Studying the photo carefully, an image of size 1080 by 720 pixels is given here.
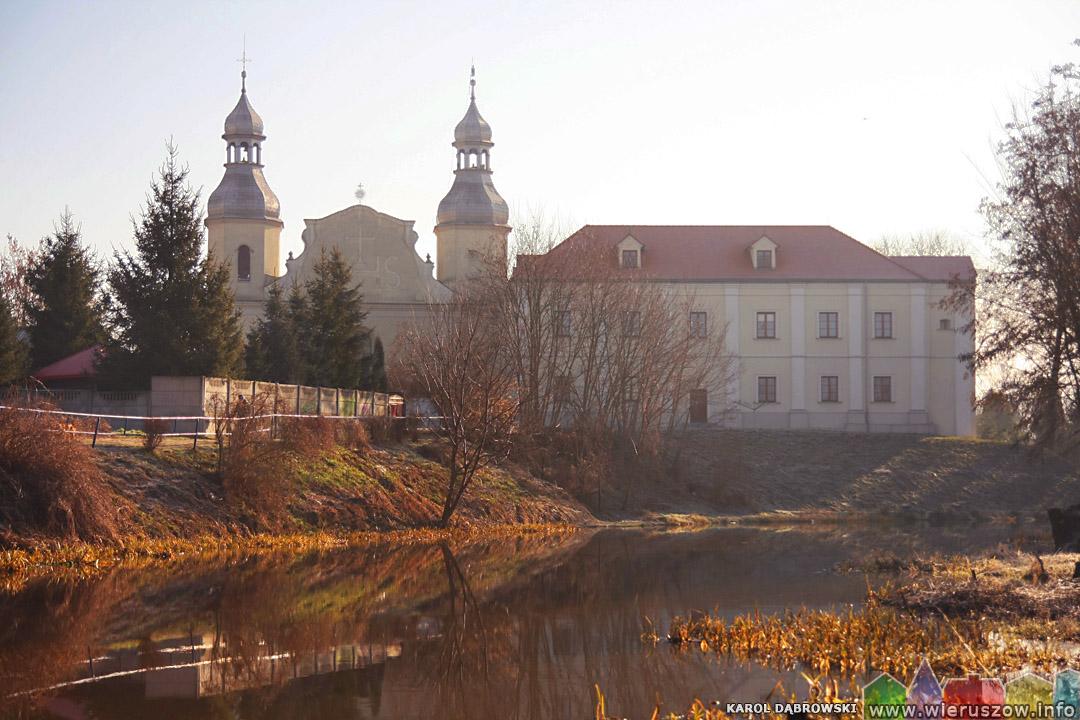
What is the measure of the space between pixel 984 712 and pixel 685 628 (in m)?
5.19

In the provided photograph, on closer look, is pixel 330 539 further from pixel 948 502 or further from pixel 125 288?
pixel 948 502

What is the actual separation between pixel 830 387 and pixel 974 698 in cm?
5030

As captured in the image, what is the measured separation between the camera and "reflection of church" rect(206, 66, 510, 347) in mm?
60281

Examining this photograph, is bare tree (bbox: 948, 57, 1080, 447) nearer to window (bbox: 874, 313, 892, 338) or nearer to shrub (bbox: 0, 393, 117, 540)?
shrub (bbox: 0, 393, 117, 540)

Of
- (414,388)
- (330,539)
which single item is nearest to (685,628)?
(330,539)

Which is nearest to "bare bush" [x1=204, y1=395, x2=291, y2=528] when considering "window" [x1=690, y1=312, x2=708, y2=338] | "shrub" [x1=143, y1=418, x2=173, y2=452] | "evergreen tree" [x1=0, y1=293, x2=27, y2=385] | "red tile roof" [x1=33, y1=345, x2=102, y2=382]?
"shrub" [x1=143, y1=418, x2=173, y2=452]

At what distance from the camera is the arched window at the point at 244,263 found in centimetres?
6119

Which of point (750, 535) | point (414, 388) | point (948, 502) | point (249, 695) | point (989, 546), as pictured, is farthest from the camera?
point (948, 502)

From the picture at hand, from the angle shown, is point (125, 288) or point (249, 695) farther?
point (125, 288)

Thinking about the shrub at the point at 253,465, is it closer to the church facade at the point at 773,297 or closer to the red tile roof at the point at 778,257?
the church facade at the point at 773,297

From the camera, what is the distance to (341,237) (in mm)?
60500

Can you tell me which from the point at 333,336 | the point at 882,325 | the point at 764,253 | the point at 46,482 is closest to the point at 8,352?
the point at 333,336

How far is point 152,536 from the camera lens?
2228 cm

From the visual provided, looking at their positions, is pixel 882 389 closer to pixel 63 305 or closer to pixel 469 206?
pixel 469 206
